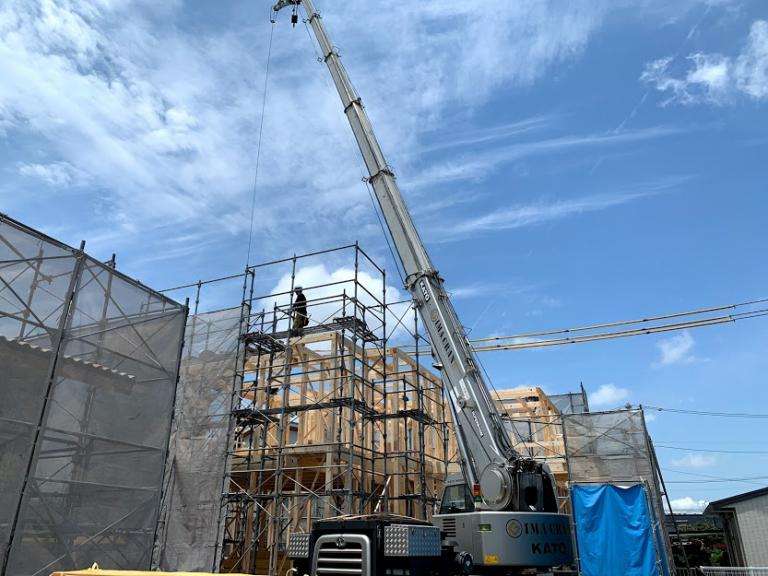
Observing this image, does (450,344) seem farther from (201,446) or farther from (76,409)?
(201,446)

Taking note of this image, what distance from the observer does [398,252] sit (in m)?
14.0

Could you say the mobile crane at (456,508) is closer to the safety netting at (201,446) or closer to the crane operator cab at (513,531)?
the crane operator cab at (513,531)

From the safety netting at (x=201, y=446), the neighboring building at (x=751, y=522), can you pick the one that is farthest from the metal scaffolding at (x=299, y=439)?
the neighboring building at (x=751, y=522)

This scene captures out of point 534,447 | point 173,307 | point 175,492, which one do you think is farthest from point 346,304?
point 534,447

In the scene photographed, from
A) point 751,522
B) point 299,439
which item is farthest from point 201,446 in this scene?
point 751,522

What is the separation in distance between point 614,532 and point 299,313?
31.9 feet

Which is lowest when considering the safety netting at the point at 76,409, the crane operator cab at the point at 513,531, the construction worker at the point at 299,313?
the crane operator cab at the point at 513,531

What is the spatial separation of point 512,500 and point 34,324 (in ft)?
29.5

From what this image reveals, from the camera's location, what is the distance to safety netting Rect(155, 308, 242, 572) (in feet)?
47.9

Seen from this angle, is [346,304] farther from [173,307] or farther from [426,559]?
[426,559]

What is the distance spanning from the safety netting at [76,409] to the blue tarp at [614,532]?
352 inches

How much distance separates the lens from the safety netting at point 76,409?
9.11 meters

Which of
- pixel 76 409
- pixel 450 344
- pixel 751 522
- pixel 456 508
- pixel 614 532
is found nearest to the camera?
pixel 76 409

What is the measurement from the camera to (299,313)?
1659 centimetres
